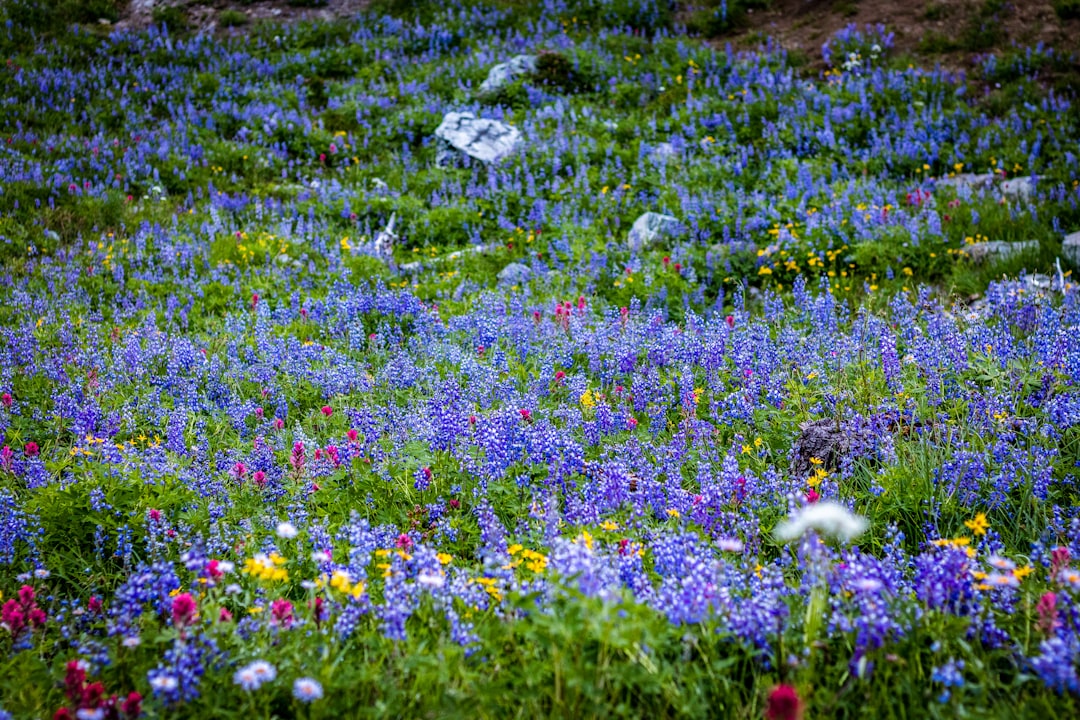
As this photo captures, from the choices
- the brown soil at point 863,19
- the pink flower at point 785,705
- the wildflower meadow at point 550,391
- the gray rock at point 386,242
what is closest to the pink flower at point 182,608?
the wildflower meadow at point 550,391

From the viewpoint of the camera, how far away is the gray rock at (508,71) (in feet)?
46.4

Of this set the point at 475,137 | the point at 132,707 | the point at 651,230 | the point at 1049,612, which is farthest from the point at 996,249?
the point at 132,707

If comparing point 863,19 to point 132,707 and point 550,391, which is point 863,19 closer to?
point 550,391

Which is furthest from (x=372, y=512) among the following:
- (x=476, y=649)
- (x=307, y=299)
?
(x=307, y=299)

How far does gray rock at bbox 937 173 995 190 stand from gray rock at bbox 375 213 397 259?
24.9 feet

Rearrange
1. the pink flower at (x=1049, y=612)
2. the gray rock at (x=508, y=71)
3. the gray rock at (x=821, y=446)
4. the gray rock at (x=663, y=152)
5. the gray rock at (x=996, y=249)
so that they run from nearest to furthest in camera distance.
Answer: the pink flower at (x=1049, y=612) < the gray rock at (x=821, y=446) < the gray rock at (x=996, y=249) < the gray rock at (x=663, y=152) < the gray rock at (x=508, y=71)

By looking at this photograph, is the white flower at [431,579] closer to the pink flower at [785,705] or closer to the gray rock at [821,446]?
the pink flower at [785,705]

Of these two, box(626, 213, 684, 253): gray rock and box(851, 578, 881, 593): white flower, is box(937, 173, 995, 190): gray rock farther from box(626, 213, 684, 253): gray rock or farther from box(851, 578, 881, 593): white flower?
box(851, 578, 881, 593): white flower

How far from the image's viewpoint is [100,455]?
4.16 meters

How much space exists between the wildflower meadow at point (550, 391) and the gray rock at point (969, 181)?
47 millimetres

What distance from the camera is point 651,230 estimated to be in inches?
364

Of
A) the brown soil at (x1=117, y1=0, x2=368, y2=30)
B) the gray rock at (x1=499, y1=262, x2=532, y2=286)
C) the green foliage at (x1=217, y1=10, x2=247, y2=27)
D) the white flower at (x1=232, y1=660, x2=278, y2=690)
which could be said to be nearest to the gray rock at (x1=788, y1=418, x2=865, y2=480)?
the white flower at (x1=232, y1=660, x2=278, y2=690)

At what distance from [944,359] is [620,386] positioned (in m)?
2.19

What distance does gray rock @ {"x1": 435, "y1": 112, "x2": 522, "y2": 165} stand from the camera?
39.5 ft
